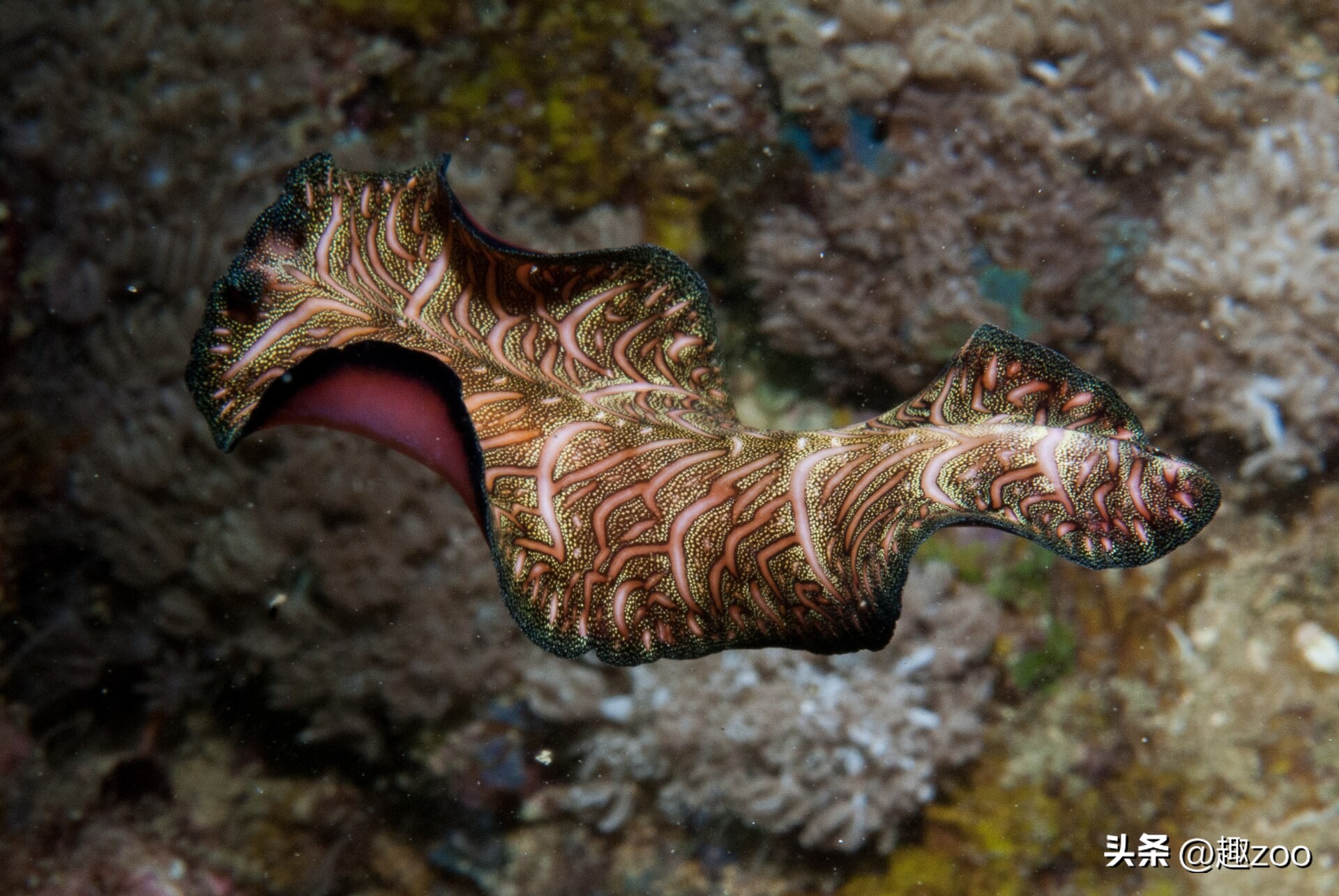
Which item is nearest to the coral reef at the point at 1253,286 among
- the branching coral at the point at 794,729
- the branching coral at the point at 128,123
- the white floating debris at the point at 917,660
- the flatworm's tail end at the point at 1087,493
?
the branching coral at the point at 794,729

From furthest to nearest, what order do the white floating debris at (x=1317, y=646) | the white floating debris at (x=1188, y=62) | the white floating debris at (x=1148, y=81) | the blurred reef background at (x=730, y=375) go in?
1. the white floating debris at (x=1317, y=646)
2. the white floating debris at (x=1188, y=62)
3. the white floating debris at (x=1148, y=81)
4. the blurred reef background at (x=730, y=375)

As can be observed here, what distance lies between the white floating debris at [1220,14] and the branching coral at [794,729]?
13.2ft

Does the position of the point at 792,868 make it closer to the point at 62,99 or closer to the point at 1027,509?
the point at 1027,509

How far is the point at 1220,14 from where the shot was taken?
510 cm

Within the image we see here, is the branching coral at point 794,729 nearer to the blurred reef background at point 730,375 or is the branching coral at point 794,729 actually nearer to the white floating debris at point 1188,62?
the blurred reef background at point 730,375

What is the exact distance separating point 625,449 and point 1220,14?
5176mm

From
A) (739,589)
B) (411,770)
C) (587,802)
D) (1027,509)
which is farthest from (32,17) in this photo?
(1027,509)

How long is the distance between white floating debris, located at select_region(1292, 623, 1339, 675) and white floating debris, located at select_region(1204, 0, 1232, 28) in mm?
4212

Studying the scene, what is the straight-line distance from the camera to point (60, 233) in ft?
14.9

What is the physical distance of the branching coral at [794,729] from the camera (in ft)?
15.0

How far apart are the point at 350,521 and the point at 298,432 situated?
0.55m

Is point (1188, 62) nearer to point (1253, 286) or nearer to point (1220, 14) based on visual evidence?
point (1220, 14)

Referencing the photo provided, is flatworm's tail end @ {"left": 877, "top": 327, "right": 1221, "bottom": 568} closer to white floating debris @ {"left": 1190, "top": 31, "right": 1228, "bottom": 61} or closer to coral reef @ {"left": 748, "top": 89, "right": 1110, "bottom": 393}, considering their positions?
coral reef @ {"left": 748, "top": 89, "right": 1110, "bottom": 393}

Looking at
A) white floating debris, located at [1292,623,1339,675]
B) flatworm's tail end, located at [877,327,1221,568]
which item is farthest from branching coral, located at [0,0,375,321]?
white floating debris, located at [1292,623,1339,675]
